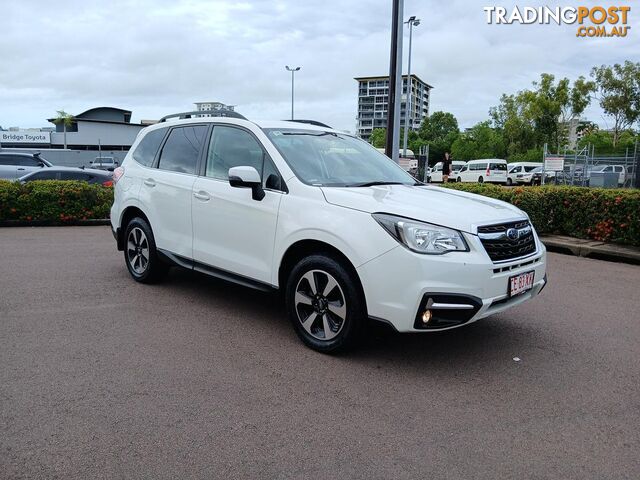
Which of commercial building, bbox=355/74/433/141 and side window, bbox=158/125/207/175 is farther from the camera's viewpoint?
commercial building, bbox=355/74/433/141

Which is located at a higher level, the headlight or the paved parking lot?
the headlight

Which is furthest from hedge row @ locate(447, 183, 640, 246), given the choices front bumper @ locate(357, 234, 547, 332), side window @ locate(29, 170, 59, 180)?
side window @ locate(29, 170, 59, 180)

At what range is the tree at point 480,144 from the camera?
6312 cm

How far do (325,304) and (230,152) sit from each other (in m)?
1.85

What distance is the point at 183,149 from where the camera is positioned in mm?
5629

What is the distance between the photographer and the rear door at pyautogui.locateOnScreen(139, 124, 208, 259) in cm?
535

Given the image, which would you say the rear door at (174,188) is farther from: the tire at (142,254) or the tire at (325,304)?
the tire at (325,304)

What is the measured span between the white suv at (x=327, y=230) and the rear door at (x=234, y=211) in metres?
0.01

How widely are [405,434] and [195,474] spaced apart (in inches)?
45.5

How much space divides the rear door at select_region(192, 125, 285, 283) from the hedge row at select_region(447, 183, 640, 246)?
258 inches

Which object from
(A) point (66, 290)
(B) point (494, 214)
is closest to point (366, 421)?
(B) point (494, 214)

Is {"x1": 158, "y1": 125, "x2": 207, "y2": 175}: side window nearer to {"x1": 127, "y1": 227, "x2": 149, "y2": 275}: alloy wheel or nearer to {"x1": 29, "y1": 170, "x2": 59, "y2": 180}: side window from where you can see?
{"x1": 127, "y1": 227, "x2": 149, "y2": 275}: alloy wheel

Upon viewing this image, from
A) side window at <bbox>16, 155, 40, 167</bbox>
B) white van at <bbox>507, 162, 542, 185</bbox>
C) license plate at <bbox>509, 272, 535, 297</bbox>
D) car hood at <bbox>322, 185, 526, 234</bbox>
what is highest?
white van at <bbox>507, 162, 542, 185</bbox>

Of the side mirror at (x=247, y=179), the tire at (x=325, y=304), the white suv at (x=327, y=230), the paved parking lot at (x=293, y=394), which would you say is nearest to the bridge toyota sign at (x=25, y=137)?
the white suv at (x=327, y=230)
